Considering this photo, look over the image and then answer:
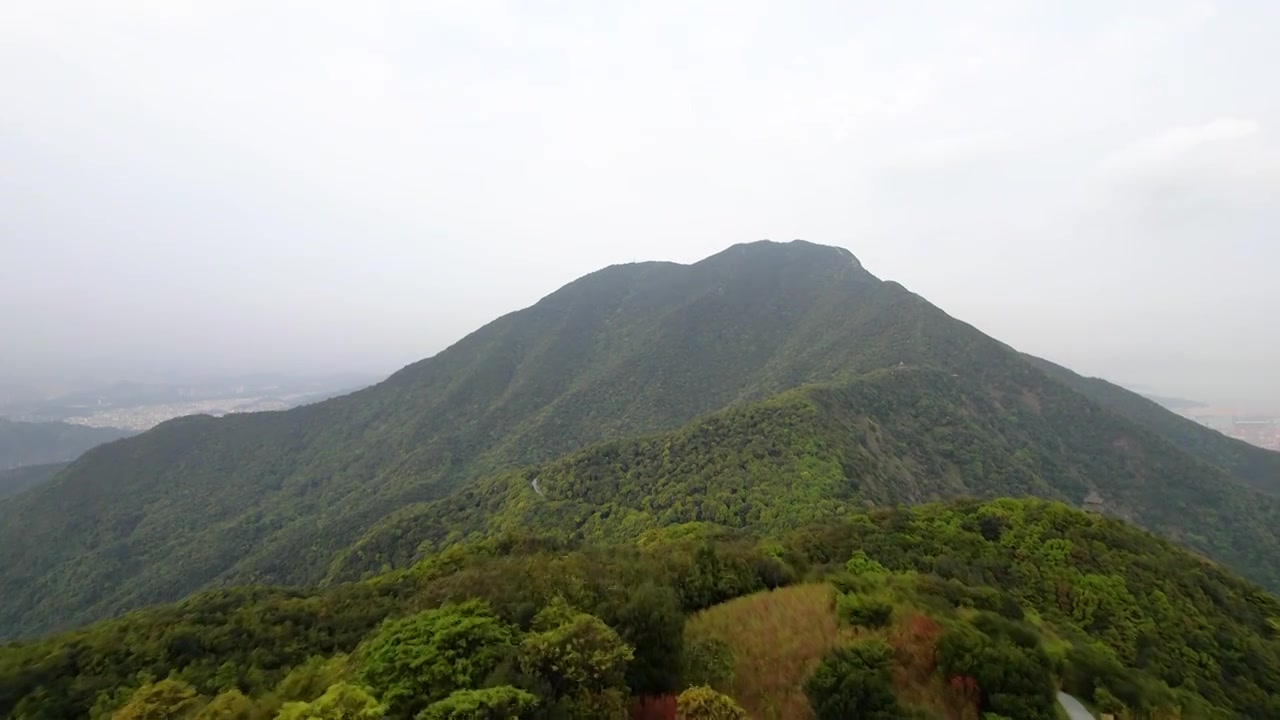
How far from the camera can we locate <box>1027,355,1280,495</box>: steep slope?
69312 mm

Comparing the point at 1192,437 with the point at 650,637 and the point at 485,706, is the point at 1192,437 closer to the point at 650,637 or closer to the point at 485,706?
the point at 650,637

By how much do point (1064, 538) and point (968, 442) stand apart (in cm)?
3515

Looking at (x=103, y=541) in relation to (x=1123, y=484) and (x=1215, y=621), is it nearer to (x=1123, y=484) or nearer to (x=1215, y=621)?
(x=1215, y=621)

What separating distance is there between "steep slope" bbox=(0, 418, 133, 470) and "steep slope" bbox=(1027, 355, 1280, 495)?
217 meters

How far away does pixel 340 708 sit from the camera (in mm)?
6871

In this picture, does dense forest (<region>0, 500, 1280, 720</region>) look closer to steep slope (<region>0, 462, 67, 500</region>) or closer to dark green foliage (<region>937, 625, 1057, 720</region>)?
dark green foliage (<region>937, 625, 1057, 720</region>)

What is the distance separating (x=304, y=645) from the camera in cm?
1217

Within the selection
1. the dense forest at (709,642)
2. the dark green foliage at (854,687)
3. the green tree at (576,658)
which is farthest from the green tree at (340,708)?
the dark green foliage at (854,687)

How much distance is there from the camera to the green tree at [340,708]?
6789mm

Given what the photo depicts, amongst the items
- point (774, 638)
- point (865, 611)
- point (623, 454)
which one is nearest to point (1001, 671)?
point (865, 611)

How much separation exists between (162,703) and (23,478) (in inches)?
5542

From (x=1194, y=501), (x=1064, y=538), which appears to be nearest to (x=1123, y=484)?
(x=1194, y=501)

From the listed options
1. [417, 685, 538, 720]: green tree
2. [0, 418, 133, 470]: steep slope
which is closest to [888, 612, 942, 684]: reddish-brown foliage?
[417, 685, 538, 720]: green tree

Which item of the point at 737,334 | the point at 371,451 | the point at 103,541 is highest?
the point at 737,334
